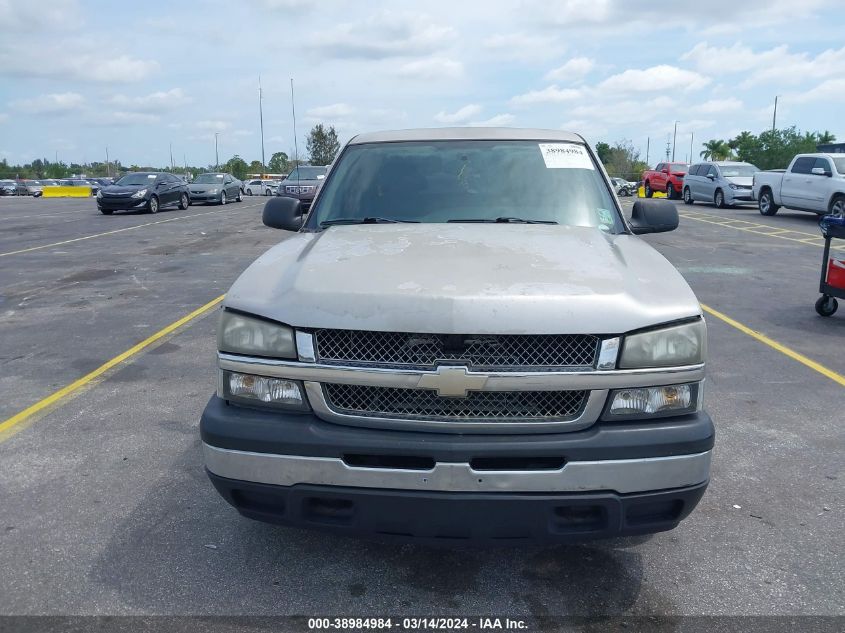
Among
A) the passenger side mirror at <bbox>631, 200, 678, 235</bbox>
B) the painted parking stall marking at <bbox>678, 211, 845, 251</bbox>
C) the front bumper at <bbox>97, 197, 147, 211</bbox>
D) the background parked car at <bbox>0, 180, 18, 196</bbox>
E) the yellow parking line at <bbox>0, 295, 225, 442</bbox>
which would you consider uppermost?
the passenger side mirror at <bbox>631, 200, 678, 235</bbox>

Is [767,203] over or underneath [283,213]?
underneath

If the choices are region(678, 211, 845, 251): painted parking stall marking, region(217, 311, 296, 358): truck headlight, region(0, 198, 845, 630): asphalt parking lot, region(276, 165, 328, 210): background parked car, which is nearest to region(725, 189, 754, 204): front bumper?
region(678, 211, 845, 251): painted parking stall marking

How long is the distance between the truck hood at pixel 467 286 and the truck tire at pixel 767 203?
22.7 m

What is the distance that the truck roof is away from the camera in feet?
14.8

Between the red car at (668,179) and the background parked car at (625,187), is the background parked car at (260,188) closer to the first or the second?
the red car at (668,179)

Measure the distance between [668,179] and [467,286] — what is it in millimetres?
35110

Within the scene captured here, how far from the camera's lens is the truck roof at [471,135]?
451cm

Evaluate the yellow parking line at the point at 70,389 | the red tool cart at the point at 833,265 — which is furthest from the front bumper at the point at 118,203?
the red tool cart at the point at 833,265

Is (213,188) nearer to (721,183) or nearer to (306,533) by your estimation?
(721,183)

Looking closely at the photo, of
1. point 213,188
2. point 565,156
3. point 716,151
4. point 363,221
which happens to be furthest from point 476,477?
point 716,151

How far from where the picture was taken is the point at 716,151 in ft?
312

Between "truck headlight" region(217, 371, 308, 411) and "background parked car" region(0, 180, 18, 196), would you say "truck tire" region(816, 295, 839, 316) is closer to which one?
"truck headlight" region(217, 371, 308, 411)

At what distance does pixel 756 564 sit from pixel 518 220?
196 cm

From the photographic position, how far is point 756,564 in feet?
10.6
